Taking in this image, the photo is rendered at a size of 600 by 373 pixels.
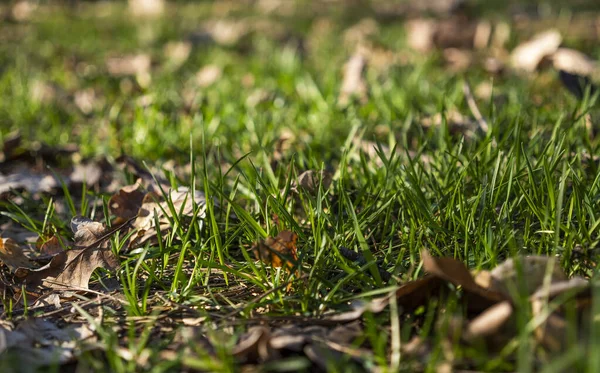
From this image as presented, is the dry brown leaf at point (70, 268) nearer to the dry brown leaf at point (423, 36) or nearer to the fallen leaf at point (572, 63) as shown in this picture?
the fallen leaf at point (572, 63)

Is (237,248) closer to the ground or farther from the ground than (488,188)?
closer to the ground

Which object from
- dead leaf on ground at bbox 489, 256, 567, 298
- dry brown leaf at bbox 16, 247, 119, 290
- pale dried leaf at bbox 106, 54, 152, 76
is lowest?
dry brown leaf at bbox 16, 247, 119, 290

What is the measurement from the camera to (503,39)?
454cm

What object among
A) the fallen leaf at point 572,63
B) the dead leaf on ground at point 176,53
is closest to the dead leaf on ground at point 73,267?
the dead leaf on ground at point 176,53

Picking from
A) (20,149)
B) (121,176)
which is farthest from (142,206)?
(20,149)

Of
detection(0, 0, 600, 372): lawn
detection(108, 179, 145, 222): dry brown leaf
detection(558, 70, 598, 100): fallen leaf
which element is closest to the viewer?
detection(0, 0, 600, 372): lawn

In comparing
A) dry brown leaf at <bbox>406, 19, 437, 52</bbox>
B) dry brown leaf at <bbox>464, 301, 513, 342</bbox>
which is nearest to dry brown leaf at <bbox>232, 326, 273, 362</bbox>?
dry brown leaf at <bbox>464, 301, 513, 342</bbox>

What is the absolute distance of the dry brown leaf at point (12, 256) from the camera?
5.85ft

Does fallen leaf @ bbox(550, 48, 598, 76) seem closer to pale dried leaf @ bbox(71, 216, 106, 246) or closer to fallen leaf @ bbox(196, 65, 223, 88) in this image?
fallen leaf @ bbox(196, 65, 223, 88)

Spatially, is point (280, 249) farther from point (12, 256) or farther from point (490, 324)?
point (12, 256)

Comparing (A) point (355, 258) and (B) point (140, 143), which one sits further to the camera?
(B) point (140, 143)

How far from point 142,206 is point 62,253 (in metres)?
0.32

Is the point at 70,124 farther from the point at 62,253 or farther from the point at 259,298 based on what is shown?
the point at 259,298

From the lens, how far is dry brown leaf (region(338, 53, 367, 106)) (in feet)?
10.8
